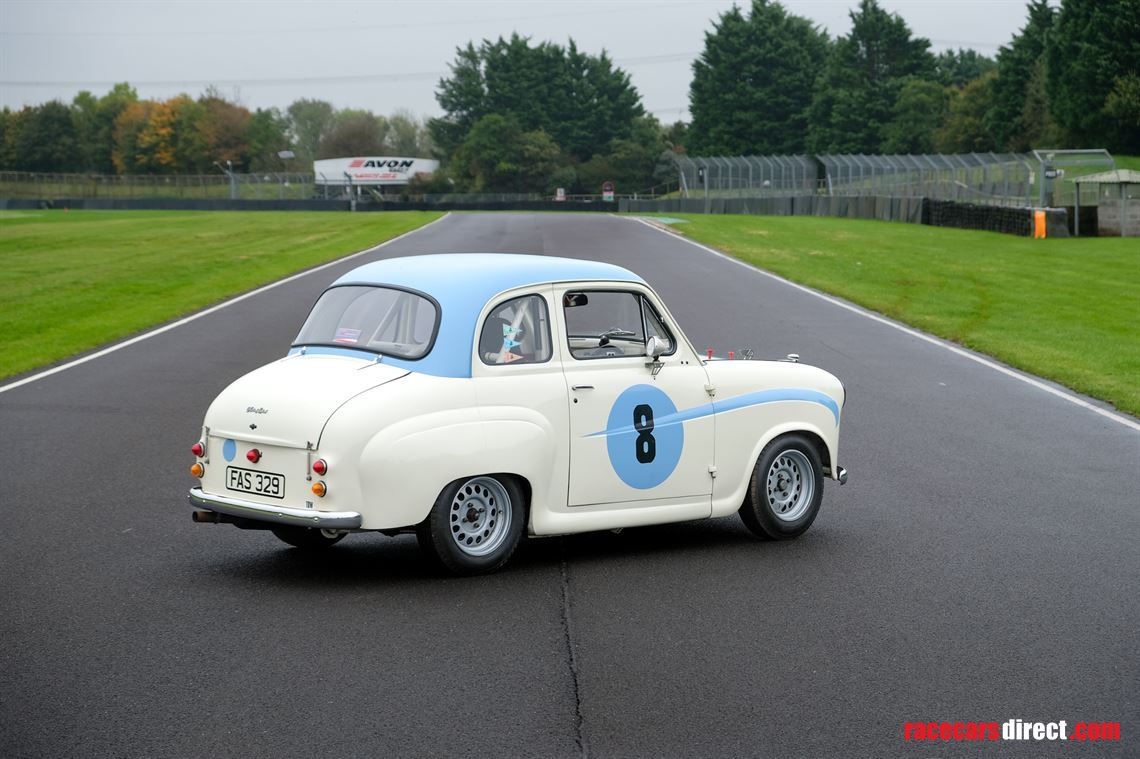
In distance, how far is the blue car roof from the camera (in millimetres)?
7359

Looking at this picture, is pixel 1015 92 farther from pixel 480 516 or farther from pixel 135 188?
pixel 480 516

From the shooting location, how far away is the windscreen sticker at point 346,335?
776 cm

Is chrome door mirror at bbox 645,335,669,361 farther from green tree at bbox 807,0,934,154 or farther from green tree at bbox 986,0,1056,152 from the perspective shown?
green tree at bbox 807,0,934,154

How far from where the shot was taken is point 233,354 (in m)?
17.5

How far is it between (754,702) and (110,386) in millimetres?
11110

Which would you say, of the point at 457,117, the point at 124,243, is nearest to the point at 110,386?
the point at 124,243

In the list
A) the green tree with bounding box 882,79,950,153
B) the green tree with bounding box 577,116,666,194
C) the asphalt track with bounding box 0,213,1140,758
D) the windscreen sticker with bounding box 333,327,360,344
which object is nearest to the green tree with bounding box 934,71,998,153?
the green tree with bounding box 882,79,950,153

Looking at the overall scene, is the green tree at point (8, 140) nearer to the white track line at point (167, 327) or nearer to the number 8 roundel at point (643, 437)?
the white track line at point (167, 327)

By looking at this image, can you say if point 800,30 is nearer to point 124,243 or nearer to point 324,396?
point 124,243

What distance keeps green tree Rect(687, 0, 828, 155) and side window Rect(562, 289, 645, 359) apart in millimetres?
110173

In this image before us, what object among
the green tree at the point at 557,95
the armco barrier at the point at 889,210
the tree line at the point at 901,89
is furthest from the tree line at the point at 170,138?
the armco barrier at the point at 889,210

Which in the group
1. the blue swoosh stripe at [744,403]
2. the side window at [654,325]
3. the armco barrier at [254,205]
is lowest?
the blue swoosh stripe at [744,403]

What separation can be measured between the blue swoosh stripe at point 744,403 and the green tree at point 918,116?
9783 centimetres

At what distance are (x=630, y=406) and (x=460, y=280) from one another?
1190 mm
